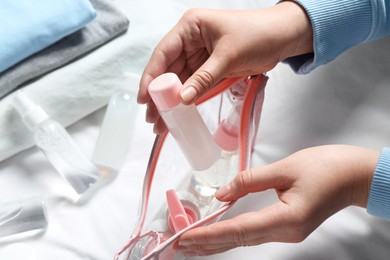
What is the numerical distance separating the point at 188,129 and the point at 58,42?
0.96 feet

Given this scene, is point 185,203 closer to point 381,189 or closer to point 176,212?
point 176,212

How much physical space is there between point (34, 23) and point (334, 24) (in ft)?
1.31

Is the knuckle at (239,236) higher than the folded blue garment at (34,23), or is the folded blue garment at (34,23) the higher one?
the folded blue garment at (34,23)

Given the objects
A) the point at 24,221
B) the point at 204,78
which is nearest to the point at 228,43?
the point at 204,78

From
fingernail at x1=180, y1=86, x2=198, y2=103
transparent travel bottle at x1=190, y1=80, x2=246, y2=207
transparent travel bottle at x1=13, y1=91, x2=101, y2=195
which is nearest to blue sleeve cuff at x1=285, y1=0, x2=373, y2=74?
transparent travel bottle at x1=190, y1=80, x2=246, y2=207

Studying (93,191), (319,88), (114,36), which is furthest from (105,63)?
(319,88)

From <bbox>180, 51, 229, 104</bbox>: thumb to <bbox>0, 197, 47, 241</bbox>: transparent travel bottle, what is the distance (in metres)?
0.26

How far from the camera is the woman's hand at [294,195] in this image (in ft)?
1.84

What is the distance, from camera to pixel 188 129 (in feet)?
1.87

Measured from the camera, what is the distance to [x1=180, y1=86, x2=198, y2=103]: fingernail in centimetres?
53

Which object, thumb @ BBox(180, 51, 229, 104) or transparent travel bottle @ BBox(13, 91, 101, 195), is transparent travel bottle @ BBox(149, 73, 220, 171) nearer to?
thumb @ BBox(180, 51, 229, 104)

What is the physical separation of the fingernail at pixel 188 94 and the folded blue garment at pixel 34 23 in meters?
0.28

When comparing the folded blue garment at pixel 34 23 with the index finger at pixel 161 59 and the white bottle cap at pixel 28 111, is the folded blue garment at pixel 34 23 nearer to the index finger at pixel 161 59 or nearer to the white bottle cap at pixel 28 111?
the white bottle cap at pixel 28 111

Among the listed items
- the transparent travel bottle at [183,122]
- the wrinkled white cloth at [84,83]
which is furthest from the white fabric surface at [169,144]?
the transparent travel bottle at [183,122]
